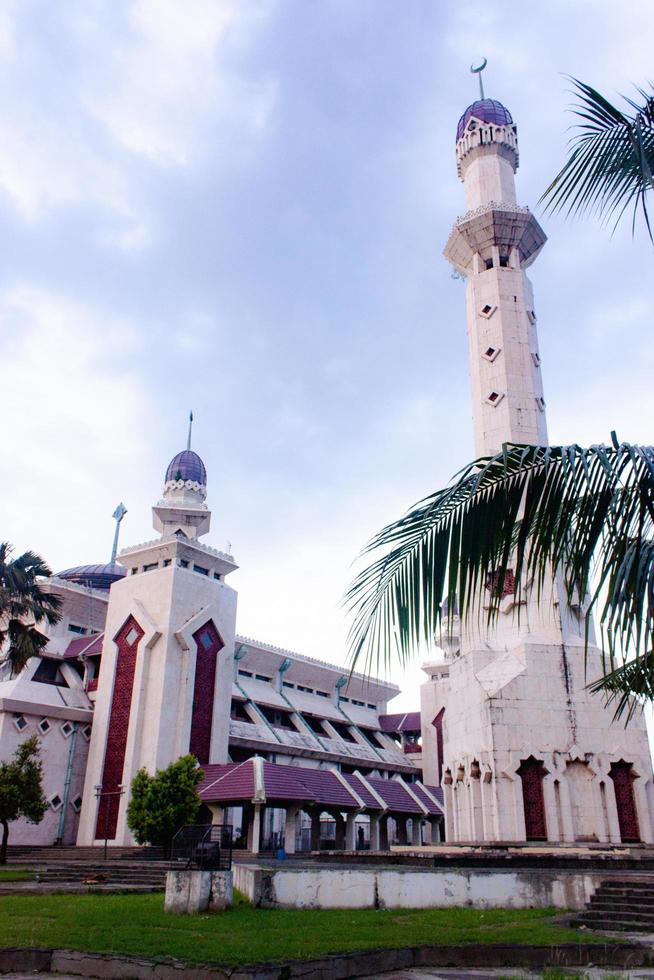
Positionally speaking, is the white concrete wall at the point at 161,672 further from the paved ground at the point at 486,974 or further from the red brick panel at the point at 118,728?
the paved ground at the point at 486,974

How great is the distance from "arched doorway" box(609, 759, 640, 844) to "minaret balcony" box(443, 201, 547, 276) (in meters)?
16.5

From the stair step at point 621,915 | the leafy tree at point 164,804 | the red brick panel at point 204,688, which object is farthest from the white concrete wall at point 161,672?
the stair step at point 621,915

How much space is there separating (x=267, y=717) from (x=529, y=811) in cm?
3553

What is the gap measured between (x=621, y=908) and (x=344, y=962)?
20.2 feet

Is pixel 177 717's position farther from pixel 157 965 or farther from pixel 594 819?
pixel 157 965

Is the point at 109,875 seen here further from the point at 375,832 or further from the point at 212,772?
the point at 375,832

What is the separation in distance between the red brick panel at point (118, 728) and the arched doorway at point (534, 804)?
2419 centimetres

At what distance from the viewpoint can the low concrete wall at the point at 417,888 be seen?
Answer: 12.6 metres

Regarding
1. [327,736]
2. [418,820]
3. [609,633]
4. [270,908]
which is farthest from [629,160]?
[327,736]

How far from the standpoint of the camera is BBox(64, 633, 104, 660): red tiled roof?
44719 mm

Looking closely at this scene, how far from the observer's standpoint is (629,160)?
228 inches

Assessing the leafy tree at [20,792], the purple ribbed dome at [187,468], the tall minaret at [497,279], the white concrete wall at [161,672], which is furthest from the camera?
the purple ribbed dome at [187,468]

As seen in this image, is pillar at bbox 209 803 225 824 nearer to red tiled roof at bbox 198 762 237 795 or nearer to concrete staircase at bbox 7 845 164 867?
red tiled roof at bbox 198 762 237 795

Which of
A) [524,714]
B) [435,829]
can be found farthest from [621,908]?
[435,829]
